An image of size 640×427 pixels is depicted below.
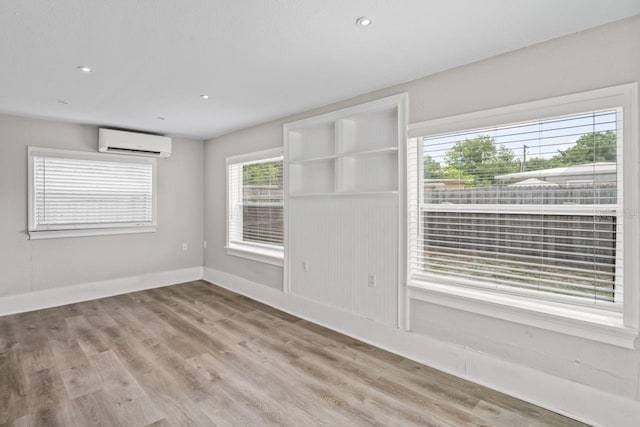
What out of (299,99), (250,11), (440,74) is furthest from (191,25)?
(440,74)

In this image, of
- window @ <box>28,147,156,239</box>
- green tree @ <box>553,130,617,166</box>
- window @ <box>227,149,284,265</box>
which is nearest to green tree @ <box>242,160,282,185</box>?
window @ <box>227,149,284,265</box>

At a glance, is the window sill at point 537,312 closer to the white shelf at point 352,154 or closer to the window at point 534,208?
the window at point 534,208

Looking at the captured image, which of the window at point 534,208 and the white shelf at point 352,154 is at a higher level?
the white shelf at point 352,154

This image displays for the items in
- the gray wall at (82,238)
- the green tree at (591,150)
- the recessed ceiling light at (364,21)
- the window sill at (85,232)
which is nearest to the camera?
the recessed ceiling light at (364,21)

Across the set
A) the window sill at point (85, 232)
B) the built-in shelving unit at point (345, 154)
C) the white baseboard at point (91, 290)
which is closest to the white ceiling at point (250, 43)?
the built-in shelving unit at point (345, 154)

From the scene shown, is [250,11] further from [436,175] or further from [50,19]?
[436,175]

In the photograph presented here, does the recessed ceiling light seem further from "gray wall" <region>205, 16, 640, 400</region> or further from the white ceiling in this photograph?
→ "gray wall" <region>205, 16, 640, 400</region>

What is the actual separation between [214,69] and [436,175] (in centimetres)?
199

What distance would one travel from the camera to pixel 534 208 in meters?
2.35

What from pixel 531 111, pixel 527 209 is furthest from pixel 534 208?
pixel 531 111

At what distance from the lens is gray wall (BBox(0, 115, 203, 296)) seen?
159 inches

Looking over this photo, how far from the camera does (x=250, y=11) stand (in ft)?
6.12

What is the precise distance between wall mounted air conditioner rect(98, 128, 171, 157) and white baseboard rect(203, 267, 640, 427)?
314cm

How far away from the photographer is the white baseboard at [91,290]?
4117 millimetres
